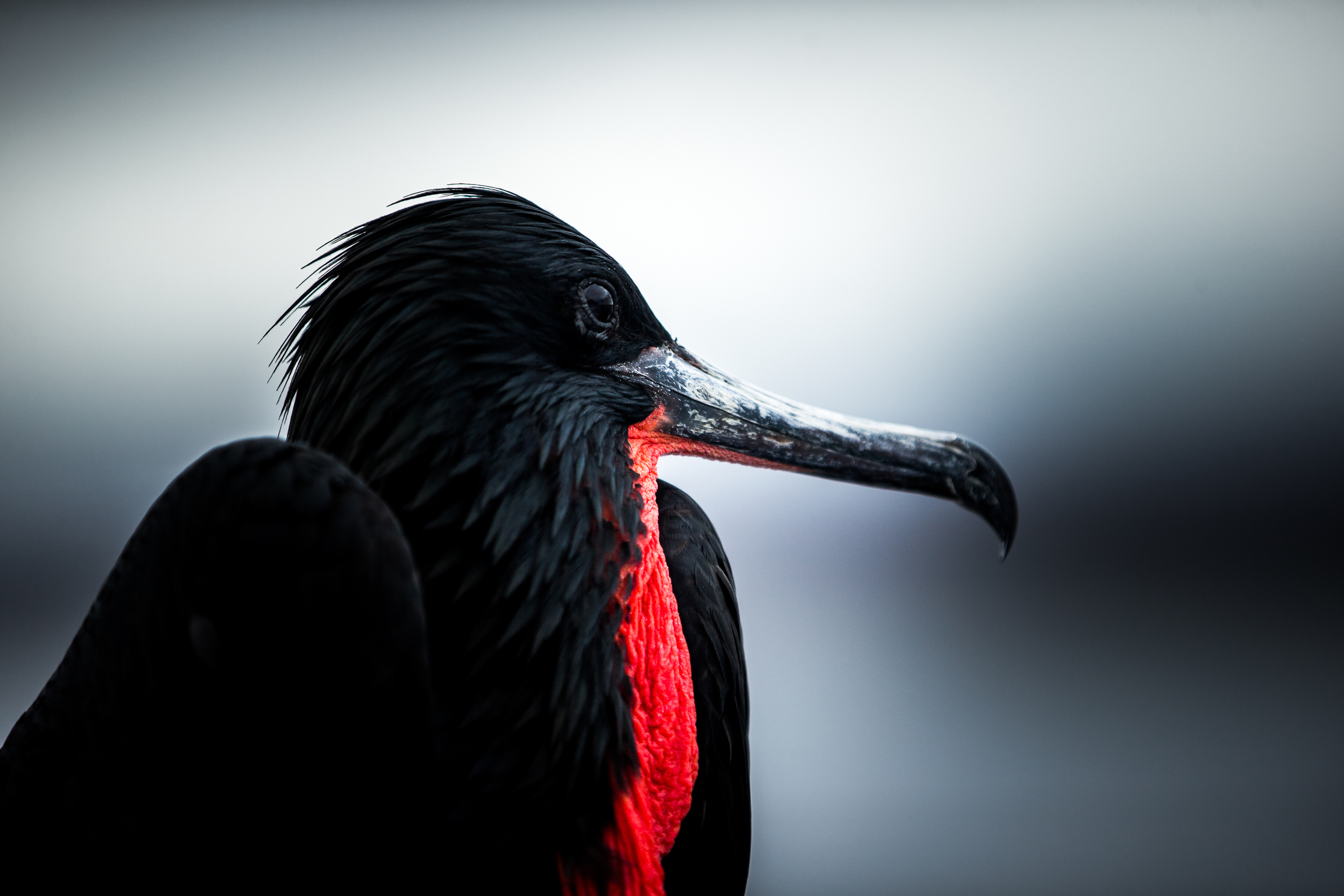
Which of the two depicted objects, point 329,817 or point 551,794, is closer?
point 329,817

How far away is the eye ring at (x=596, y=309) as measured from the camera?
795 millimetres

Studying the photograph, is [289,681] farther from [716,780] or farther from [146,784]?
[716,780]

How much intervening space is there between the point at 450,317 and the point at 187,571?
0.97 feet

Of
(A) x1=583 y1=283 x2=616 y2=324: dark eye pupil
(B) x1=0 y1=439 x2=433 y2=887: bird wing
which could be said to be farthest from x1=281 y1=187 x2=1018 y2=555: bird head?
(B) x1=0 y1=439 x2=433 y2=887: bird wing

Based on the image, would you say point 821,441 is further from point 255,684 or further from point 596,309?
point 255,684

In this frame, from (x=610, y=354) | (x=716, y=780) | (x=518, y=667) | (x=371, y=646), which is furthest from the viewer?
(x=716, y=780)

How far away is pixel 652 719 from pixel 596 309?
1.30 ft

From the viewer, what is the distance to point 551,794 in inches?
28.3

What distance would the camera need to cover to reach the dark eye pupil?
800 mm

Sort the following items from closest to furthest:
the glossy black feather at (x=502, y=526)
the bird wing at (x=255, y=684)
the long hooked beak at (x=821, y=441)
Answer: the bird wing at (x=255, y=684) < the glossy black feather at (x=502, y=526) < the long hooked beak at (x=821, y=441)

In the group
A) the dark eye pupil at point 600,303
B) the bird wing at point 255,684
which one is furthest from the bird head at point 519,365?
the bird wing at point 255,684

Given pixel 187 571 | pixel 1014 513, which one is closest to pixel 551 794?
pixel 187 571

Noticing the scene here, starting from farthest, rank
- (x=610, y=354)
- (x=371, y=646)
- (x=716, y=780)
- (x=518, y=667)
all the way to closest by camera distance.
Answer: (x=716, y=780) → (x=610, y=354) → (x=518, y=667) → (x=371, y=646)

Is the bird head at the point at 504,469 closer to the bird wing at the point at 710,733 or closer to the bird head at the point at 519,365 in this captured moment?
the bird head at the point at 519,365
